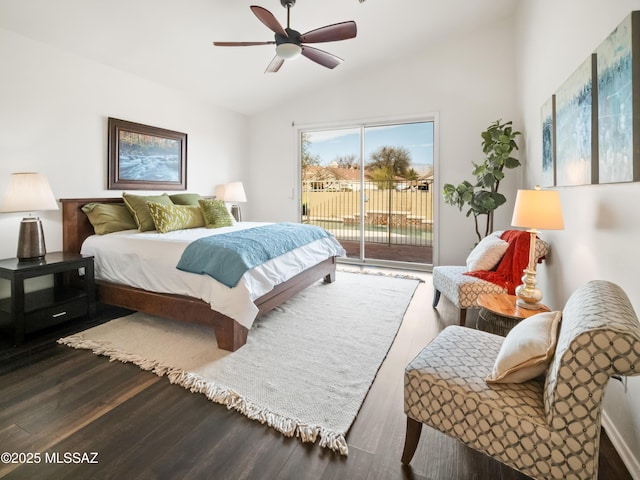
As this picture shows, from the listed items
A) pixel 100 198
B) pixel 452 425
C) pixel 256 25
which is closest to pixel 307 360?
pixel 452 425

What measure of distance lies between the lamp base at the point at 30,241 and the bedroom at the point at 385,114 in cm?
32

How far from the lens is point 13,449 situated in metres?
1.52

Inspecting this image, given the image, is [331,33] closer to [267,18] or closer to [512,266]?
[267,18]

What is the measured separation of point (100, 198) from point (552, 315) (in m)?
4.16

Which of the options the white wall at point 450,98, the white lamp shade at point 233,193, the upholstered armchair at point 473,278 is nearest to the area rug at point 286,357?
the upholstered armchair at point 473,278

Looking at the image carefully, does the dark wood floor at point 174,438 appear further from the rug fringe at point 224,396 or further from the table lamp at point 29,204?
the table lamp at point 29,204

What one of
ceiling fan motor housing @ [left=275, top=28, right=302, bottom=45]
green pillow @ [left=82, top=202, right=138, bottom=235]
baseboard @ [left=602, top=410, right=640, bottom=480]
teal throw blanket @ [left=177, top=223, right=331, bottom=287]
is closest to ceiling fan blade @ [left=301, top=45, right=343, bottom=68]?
ceiling fan motor housing @ [left=275, top=28, right=302, bottom=45]

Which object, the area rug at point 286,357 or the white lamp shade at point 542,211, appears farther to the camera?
the white lamp shade at point 542,211

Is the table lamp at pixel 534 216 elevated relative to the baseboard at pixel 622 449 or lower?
elevated

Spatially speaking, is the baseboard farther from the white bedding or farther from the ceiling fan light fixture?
the ceiling fan light fixture

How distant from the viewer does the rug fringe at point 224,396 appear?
1593mm

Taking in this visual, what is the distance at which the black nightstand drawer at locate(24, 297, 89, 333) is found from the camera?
8.29 feet

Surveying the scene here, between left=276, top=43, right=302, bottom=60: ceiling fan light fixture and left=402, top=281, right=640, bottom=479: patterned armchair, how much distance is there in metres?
2.71

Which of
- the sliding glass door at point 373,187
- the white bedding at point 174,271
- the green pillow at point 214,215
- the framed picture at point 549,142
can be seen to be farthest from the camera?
the sliding glass door at point 373,187
